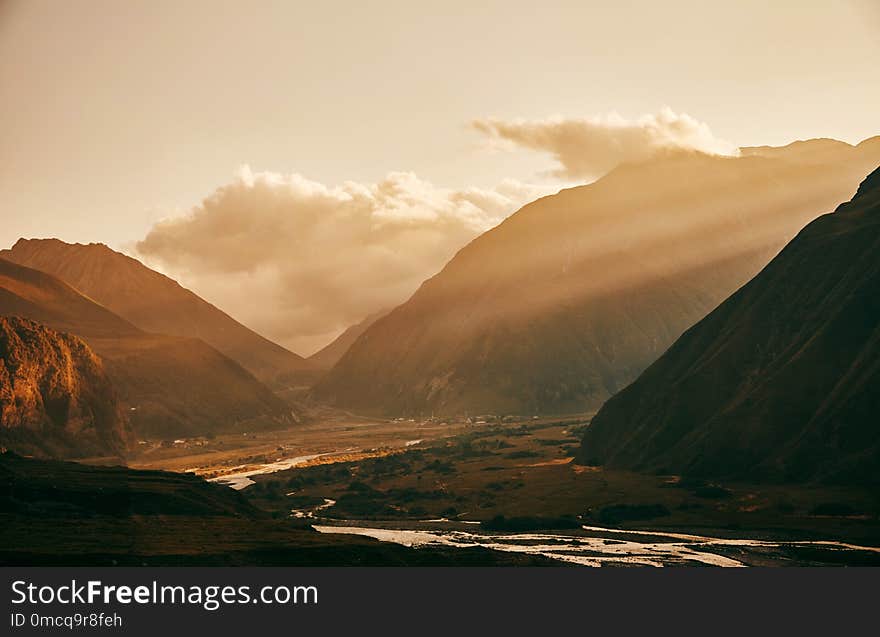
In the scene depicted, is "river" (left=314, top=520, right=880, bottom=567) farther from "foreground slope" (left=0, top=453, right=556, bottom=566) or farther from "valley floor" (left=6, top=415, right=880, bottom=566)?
"foreground slope" (left=0, top=453, right=556, bottom=566)

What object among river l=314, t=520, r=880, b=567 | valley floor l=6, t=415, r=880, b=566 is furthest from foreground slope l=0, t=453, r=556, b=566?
river l=314, t=520, r=880, b=567

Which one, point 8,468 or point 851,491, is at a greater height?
point 8,468

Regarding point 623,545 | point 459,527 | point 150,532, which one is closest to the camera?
point 150,532

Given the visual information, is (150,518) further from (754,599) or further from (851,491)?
(851,491)

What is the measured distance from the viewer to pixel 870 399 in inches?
6663

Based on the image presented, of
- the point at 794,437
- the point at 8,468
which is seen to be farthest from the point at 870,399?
the point at 8,468

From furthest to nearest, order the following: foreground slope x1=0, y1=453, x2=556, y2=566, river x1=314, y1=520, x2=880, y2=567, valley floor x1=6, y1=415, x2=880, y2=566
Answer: river x1=314, y1=520, x2=880, y2=567, valley floor x1=6, y1=415, x2=880, y2=566, foreground slope x1=0, y1=453, x2=556, y2=566

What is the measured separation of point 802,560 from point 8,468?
120972 millimetres

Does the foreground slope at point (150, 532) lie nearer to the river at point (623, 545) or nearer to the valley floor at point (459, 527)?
the valley floor at point (459, 527)

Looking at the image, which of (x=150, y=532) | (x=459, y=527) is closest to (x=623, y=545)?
(x=459, y=527)

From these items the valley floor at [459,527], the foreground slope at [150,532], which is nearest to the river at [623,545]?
the valley floor at [459,527]

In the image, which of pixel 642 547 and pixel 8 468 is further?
pixel 8 468

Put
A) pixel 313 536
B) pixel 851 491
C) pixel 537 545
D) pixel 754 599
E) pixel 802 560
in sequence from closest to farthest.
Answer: pixel 754 599, pixel 802 560, pixel 313 536, pixel 537 545, pixel 851 491

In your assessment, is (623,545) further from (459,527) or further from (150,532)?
(150,532)
